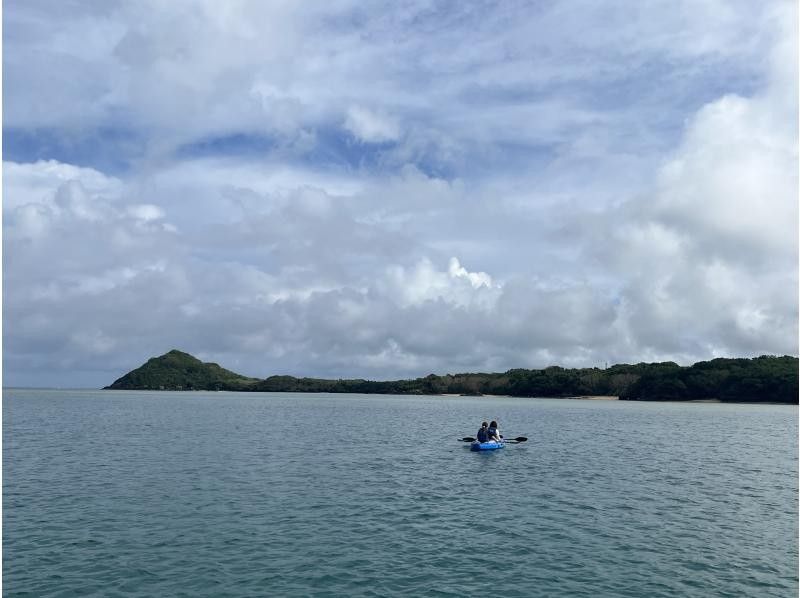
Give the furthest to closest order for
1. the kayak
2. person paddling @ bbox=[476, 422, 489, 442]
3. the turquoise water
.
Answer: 1. person paddling @ bbox=[476, 422, 489, 442]
2. the kayak
3. the turquoise water

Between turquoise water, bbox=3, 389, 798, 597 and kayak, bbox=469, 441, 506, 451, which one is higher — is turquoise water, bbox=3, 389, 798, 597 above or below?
below

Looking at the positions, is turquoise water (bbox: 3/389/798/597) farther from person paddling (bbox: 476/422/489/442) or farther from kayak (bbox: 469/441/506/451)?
person paddling (bbox: 476/422/489/442)

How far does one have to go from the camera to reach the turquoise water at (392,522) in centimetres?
2653

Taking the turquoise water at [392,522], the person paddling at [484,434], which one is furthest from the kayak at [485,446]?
the turquoise water at [392,522]

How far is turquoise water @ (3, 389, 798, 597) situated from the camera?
87.0 ft

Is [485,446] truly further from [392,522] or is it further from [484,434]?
[392,522]

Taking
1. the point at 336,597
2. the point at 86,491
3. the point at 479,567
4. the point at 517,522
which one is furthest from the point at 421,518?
the point at 86,491

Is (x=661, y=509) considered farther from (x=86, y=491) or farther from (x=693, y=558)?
(x=86, y=491)

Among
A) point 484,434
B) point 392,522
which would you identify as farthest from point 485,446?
point 392,522

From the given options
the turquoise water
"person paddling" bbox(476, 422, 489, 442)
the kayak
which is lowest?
the turquoise water

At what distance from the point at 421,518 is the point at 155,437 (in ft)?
198

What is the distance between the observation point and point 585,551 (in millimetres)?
31016

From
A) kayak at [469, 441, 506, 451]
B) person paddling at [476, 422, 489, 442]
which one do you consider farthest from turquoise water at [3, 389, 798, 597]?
person paddling at [476, 422, 489, 442]

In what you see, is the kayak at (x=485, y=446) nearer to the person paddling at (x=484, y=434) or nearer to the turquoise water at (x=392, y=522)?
the person paddling at (x=484, y=434)
